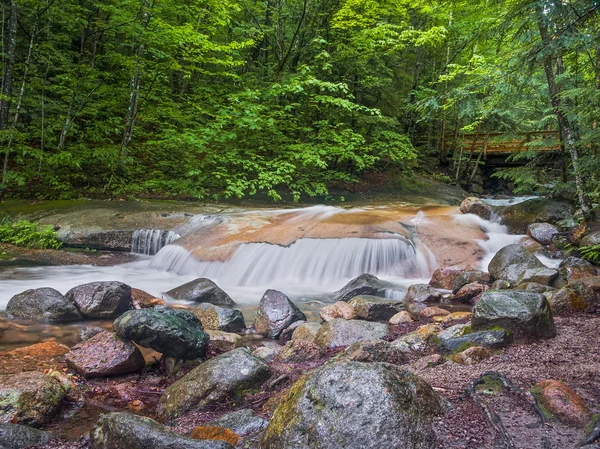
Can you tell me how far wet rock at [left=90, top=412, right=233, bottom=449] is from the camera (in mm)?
2207

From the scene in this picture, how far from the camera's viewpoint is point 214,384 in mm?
3338

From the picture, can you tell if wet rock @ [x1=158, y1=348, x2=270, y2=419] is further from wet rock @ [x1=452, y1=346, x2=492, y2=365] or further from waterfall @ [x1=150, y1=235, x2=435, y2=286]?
waterfall @ [x1=150, y1=235, x2=435, y2=286]

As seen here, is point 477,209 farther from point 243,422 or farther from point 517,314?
point 243,422

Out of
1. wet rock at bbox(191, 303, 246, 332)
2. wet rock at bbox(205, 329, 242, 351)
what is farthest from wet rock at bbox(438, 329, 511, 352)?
Result: wet rock at bbox(191, 303, 246, 332)

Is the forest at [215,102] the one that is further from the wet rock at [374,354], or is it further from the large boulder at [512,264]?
the wet rock at [374,354]

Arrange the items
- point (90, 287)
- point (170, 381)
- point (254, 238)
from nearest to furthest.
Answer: point (170, 381) < point (90, 287) < point (254, 238)

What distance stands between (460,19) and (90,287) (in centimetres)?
1966

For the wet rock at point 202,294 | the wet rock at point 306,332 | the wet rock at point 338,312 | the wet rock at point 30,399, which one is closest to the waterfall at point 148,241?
the wet rock at point 202,294

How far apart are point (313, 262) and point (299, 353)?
4.87 m

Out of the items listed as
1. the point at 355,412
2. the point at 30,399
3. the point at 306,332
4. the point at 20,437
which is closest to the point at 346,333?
the point at 306,332

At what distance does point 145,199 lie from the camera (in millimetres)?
13203

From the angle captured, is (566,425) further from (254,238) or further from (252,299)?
(254,238)

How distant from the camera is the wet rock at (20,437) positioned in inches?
95.9

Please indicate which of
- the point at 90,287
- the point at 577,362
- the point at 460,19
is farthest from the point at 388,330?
the point at 460,19
